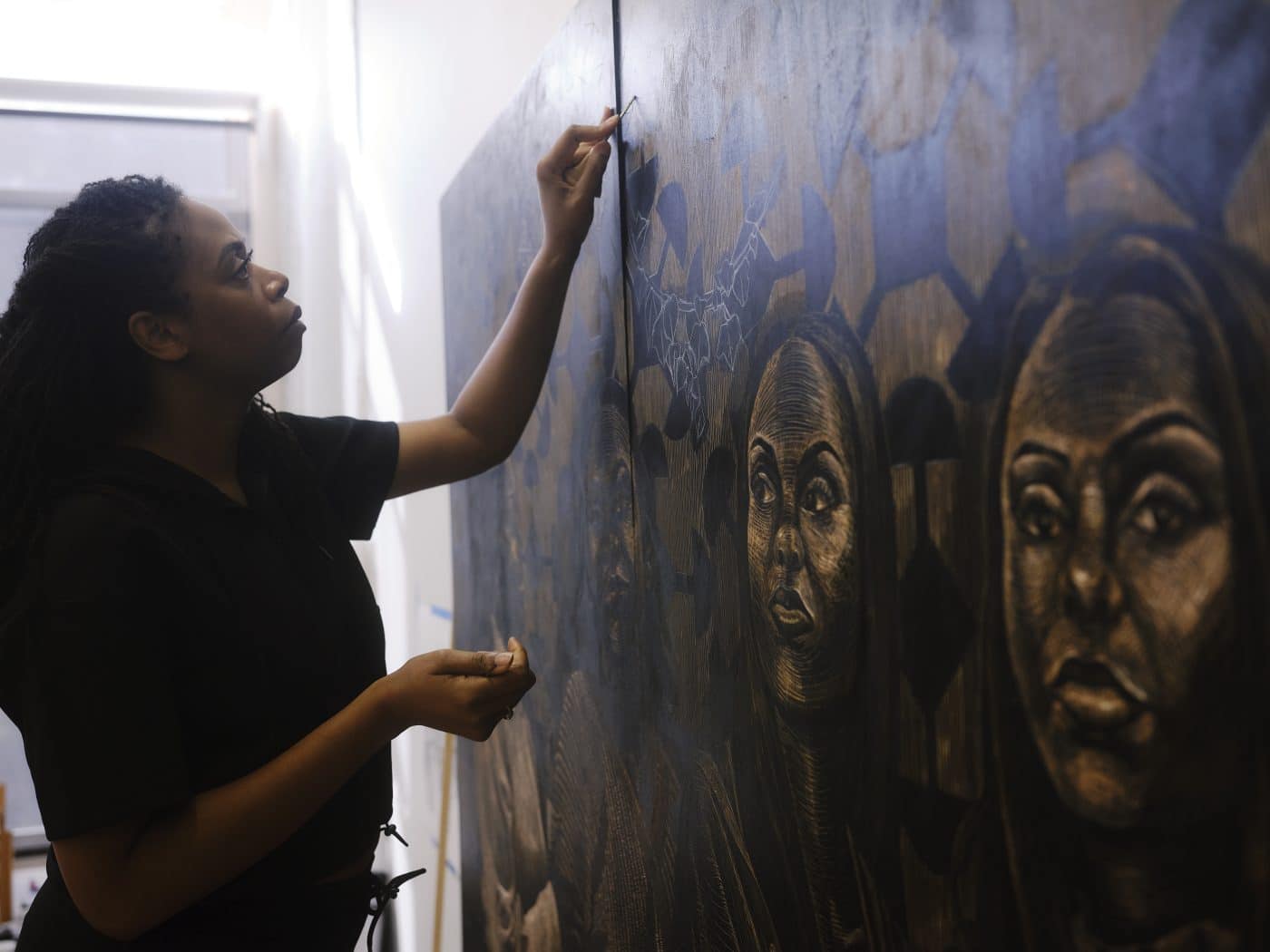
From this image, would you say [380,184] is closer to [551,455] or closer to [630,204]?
[551,455]

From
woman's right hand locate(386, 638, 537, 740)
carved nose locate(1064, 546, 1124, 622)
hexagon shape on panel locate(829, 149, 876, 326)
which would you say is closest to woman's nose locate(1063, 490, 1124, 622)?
carved nose locate(1064, 546, 1124, 622)

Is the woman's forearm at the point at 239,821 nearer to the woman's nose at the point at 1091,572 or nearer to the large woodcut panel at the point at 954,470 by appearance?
the large woodcut panel at the point at 954,470

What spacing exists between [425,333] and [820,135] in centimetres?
200

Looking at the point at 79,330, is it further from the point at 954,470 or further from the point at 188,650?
the point at 954,470

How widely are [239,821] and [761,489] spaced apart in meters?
0.61

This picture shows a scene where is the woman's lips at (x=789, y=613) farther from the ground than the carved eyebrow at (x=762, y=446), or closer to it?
closer to it

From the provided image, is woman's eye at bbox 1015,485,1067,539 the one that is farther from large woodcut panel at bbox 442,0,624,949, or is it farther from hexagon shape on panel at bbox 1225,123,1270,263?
large woodcut panel at bbox 442,0,624,949

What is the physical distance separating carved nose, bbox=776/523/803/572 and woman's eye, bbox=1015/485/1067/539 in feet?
0.87

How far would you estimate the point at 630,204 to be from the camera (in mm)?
1228

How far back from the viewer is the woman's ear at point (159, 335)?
1.23 metres

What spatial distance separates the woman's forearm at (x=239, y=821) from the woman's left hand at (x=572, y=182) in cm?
58

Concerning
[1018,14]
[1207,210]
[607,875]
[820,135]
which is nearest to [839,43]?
[820,135]

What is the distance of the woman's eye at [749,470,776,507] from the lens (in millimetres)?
900

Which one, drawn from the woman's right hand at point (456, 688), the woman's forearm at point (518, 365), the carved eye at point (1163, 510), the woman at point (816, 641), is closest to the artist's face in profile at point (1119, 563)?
the carved eye at point (1163, 510)
